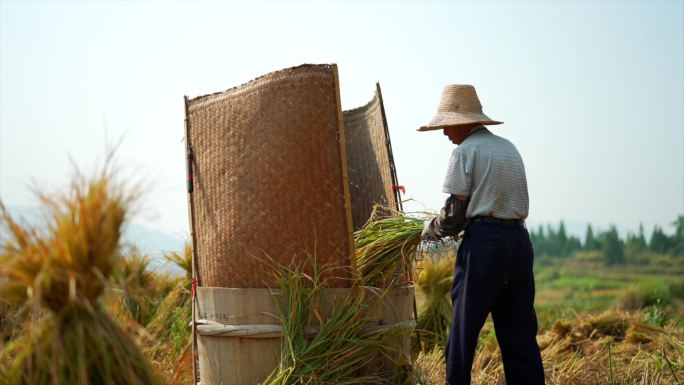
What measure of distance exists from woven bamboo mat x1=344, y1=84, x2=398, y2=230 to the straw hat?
0.66 m

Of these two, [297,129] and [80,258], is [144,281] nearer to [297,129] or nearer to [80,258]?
[297,129]

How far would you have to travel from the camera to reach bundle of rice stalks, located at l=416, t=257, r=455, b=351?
669 cm

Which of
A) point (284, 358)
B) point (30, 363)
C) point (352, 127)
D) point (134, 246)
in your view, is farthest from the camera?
point (352, 127)

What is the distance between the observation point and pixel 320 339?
13.4 ft

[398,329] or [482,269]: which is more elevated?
[482,269]

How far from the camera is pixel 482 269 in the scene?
13.4 ft

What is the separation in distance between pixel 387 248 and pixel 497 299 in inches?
26.5

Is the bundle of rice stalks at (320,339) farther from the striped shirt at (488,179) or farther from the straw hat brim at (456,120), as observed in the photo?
the straw hat brim at (456,120)

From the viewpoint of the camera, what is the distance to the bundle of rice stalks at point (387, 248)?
4496mm

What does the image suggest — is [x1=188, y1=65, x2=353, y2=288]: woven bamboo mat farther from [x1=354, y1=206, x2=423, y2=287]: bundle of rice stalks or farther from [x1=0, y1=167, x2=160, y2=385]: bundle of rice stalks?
[x1=0, y1=167, x2=160, y2=385]: bundle of rice stalks

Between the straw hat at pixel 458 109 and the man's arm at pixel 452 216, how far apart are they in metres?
0.46

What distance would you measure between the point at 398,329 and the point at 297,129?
124cm

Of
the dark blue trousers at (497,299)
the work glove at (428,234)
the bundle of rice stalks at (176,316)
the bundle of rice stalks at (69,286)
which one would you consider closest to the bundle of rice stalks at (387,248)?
the work glove at (428,234)

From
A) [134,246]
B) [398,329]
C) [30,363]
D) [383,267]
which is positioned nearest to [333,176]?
[383,267]
